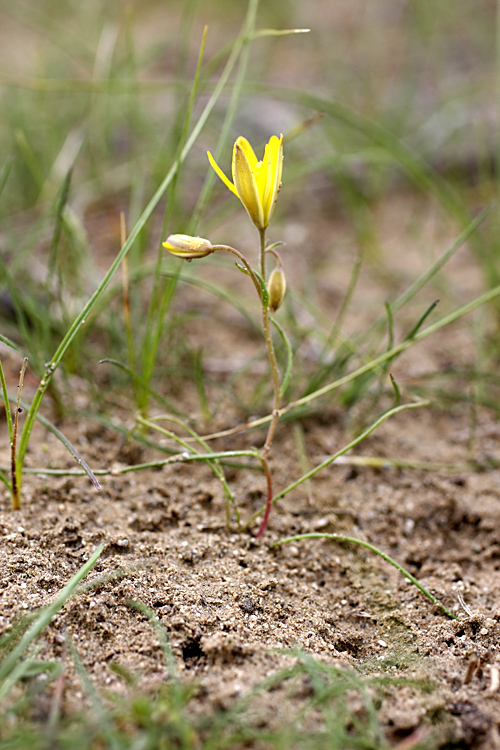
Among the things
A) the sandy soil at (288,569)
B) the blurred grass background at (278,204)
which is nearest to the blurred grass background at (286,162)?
the blurred grass background at (278,204)

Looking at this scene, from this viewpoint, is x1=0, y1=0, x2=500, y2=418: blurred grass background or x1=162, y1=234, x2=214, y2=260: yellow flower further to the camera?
x1=0, y1=0, x2=500, y2=418: blurred grass background

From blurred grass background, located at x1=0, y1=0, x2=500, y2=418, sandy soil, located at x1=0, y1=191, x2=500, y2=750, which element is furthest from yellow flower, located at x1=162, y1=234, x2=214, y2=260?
sandy soil, located at x1=0, y1=191, x2=500, y2=750

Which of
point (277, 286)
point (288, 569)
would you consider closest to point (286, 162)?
point (277, 286)

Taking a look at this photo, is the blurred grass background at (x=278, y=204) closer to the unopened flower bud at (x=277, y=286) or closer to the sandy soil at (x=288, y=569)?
the sandy soil at (x=288, y=569)

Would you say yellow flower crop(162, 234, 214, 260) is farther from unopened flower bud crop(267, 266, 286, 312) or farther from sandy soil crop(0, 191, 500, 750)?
sandy soil crop(0, 191, 500, 750)

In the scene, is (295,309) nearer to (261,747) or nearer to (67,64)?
→ (261,747)

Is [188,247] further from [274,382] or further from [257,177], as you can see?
[274,382]

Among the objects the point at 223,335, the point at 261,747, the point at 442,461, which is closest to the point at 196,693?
the point at 261,747

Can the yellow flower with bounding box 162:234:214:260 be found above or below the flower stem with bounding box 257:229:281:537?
above
